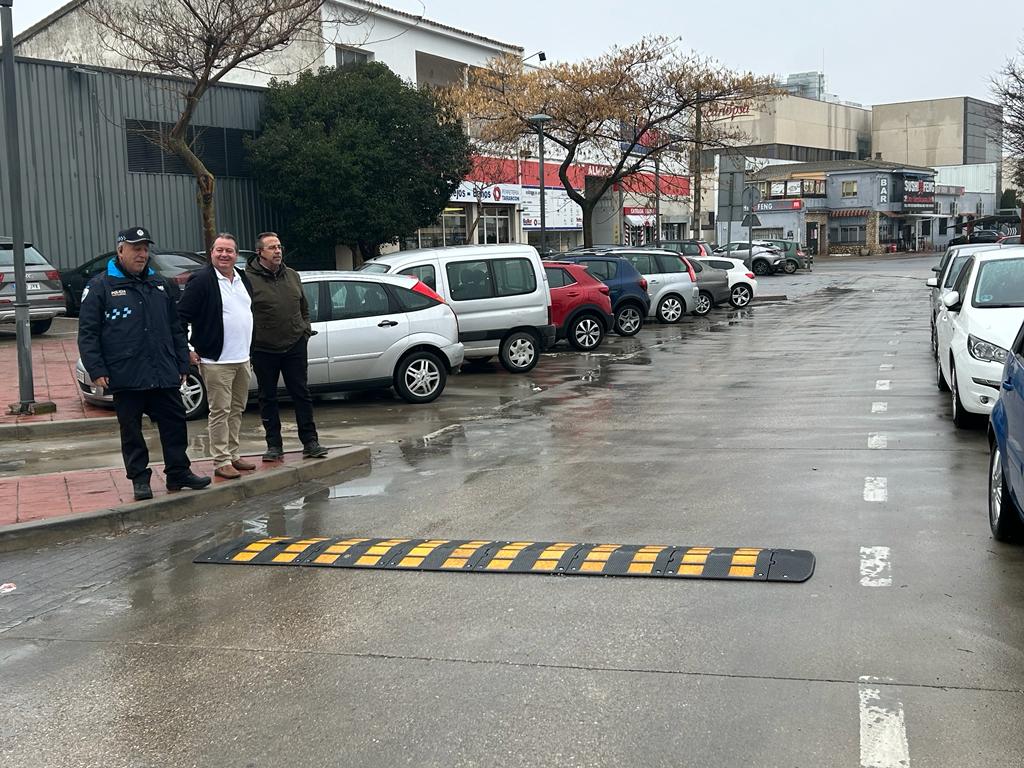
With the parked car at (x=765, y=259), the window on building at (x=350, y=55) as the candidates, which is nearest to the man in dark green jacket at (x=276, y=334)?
the window on building at (x=350, y=55)

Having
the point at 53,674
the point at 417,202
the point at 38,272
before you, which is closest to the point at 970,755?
the point at 53,674

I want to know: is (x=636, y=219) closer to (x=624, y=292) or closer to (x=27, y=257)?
(x=624, y=292)

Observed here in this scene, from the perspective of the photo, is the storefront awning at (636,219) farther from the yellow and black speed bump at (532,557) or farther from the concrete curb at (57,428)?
the yellow and black speed bump at (532,557)

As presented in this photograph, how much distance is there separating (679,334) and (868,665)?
18.2 meters

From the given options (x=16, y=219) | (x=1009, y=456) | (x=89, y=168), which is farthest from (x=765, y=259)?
(x=1009, y=456)

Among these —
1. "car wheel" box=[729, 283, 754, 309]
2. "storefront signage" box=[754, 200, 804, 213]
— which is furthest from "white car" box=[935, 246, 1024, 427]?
"storefront signage" box=[754, 200, 804, 213]

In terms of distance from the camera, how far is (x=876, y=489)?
7.81 m

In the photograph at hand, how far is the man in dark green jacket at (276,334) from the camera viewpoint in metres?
8.80

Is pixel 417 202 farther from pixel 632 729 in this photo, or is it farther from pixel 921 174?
pixel 921 174

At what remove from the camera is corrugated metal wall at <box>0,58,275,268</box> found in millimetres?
25688

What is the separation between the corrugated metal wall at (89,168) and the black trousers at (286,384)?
17613 mm

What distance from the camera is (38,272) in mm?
18469

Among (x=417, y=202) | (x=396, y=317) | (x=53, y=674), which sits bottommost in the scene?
(x=53, y=674)

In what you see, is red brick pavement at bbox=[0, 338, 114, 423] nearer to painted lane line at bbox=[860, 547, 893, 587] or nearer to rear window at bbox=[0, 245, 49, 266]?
rear window at bbox=[0, 245, 49, 266]
